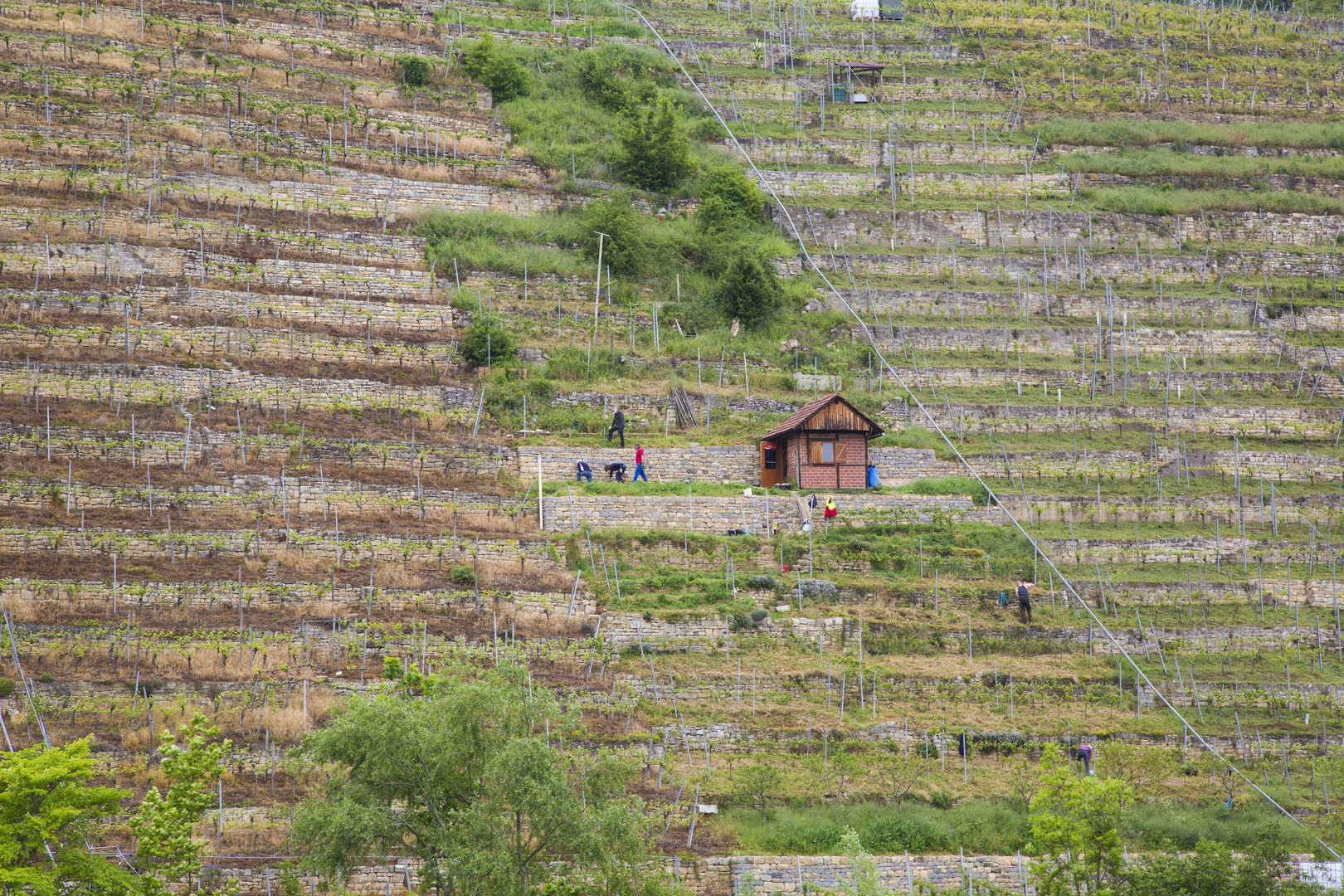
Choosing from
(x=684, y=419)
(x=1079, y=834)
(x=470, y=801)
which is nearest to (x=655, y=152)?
(x=684, y=419)

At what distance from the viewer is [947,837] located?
25.1 meters

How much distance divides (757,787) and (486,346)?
58.1 feet

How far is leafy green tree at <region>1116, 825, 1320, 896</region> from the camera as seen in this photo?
2116cm

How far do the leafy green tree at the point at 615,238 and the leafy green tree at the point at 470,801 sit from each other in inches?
1008

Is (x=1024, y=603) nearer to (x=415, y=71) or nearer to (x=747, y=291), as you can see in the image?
(x=747, y=291)

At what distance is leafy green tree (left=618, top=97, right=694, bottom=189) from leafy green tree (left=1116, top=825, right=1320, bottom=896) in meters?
32.2

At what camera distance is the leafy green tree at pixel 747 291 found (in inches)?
1687

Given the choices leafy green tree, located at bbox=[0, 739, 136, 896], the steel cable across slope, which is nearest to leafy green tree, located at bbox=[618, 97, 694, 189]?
the steel cable across slope

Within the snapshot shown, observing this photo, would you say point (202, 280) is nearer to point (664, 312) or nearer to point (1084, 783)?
point (664, 312)

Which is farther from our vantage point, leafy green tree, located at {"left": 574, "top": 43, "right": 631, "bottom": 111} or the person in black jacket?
leafy green tree, located at {"left": 574, "top": 43, "right": 631, "bottom": 111}

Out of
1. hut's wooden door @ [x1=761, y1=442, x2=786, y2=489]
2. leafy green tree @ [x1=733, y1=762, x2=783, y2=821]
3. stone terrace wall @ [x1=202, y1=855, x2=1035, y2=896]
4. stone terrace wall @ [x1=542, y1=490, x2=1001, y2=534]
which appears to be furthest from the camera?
hut's wooden door @ [x1=761, y1=442, x2=786, y2=489]

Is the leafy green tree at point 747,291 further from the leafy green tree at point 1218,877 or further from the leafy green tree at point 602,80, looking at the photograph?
the leafy green tree at point 1218,877

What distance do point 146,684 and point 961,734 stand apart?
55.3 feet

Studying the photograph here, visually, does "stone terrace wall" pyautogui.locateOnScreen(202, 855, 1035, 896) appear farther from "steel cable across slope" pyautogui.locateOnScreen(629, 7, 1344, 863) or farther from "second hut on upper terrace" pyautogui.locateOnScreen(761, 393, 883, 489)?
"second hut on upper terrace" pyautogui.locateOnScreen(761, 393, 883, 489)
